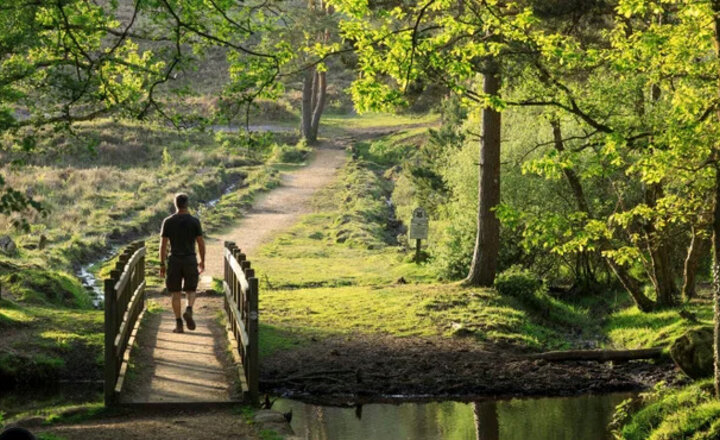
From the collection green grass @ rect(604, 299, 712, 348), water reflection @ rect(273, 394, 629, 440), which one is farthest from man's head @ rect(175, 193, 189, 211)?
green grass @ rect(604, 299, 712, 348)

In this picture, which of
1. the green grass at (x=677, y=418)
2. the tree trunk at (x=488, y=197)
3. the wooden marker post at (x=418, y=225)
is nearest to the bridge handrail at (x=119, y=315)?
the green grass at (x=677, y=418)

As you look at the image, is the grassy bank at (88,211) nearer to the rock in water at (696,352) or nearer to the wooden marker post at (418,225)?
the wooden marker post at (418,225)

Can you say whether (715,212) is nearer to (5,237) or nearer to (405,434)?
(405,434)

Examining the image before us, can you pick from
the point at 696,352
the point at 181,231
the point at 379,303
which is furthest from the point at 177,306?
the point at 696,352

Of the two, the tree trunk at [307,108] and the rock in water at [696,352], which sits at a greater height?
the tree trunk at [307,108]

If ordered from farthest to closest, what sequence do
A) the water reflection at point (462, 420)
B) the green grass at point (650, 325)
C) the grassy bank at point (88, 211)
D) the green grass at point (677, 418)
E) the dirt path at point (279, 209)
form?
the dirt path at point (279, 209) → the green grass at point (650, 325) → the grassy bank at point (88, 211) → the water reflection at point (462, 420) → the green grass at point (677, 418)

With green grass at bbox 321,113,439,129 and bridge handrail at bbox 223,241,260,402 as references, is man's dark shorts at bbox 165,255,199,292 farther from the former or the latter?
green grass at bbox 321,113,439,129

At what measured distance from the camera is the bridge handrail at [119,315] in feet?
40.3

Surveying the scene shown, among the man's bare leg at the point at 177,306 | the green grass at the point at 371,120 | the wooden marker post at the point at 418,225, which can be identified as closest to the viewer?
the man's bare leg at the point at 177,306

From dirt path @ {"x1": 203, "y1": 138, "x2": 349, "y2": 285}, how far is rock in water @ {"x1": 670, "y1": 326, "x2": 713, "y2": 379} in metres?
12.0

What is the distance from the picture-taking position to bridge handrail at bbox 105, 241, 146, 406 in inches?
484

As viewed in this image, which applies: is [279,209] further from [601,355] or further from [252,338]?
[252,338]

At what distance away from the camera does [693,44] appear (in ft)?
45.9

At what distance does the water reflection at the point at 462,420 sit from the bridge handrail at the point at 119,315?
2.46m
